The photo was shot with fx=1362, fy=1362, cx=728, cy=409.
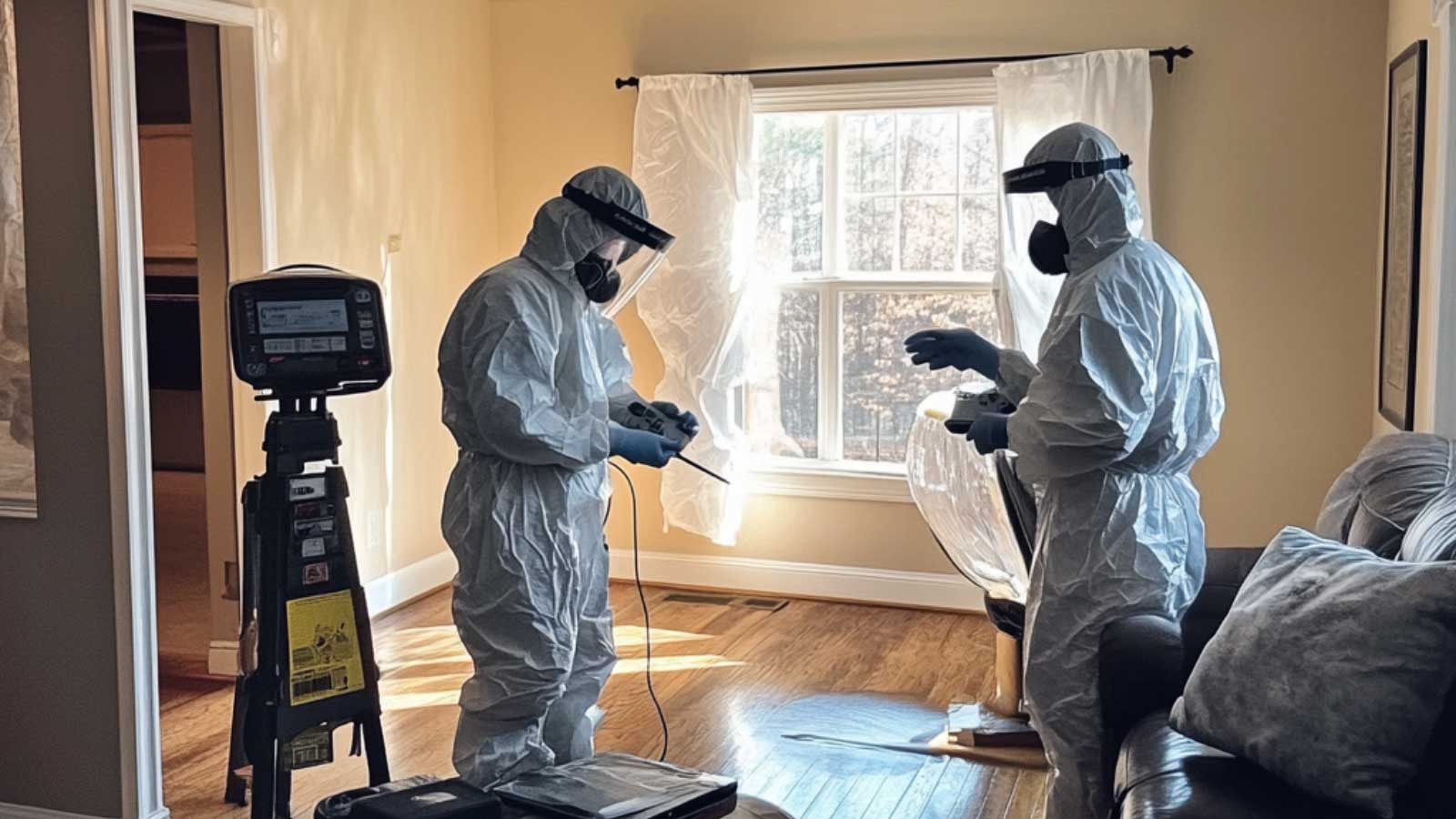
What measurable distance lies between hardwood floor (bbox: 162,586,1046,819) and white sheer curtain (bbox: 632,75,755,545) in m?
0.76

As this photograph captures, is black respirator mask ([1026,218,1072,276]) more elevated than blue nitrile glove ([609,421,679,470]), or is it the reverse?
black respirator mask ([1026,218,1072,276])

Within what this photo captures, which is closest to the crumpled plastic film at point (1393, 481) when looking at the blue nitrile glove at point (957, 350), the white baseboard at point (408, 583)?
the blue nitrile glove at point (957, 350)

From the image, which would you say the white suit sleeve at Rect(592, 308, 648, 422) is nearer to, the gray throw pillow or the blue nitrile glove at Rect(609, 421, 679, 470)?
the blue nitrile glove at Rect(609, 421, 679, 470)

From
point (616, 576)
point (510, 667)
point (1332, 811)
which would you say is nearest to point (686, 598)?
point (616, 576)

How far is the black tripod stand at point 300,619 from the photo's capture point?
290 centimetres

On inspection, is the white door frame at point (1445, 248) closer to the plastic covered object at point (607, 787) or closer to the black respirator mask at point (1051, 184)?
the black respirator mask at point (1051, 184)

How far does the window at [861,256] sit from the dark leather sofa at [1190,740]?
234 cm

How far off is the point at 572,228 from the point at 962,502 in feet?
5.86

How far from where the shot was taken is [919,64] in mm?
5074

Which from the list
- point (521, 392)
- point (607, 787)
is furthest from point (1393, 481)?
point (521, 392)

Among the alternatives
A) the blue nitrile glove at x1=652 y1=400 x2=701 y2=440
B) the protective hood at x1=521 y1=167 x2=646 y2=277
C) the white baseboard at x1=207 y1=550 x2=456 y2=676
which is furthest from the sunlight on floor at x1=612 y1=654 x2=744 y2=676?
the protective hood at x1=521 y1=167 x2=646 y2=277

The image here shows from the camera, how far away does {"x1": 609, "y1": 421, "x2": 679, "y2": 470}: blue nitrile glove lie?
124 inches

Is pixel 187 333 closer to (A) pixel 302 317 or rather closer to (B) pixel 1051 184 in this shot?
(A) pixel 302 317

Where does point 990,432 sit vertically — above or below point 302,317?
below
